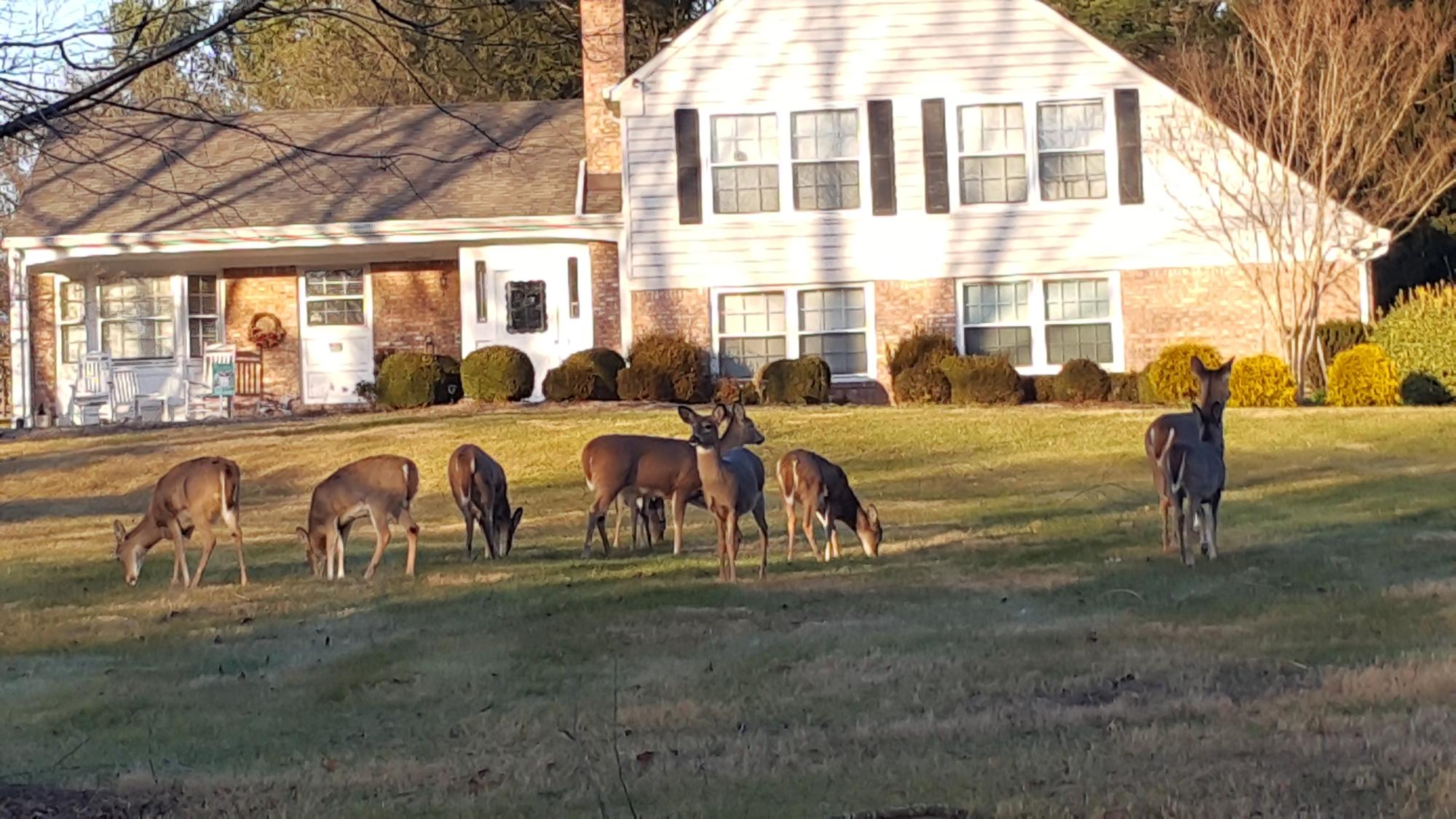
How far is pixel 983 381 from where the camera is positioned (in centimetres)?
2733

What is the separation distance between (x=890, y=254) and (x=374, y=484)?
16943mm

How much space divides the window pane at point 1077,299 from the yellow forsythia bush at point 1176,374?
6.99 feet

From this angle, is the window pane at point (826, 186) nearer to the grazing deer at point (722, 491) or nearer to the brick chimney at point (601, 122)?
the brick chimney at point (601, 122)

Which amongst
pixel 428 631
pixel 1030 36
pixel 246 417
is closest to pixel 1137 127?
pixel 1030 36

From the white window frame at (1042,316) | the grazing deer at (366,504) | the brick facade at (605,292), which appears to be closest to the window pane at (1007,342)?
the white window frame at (1042,316)

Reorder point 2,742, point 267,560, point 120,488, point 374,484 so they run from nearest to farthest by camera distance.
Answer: point 2,742 < point 374,484 < point 267,560 < point 120,488

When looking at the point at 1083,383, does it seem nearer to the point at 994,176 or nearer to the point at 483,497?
the point at 994,176

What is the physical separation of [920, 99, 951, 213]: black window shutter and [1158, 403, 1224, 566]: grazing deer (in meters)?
16.6

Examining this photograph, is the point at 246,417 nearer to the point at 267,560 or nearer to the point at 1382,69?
the point at 267,560

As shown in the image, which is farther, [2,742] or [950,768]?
[2,742]

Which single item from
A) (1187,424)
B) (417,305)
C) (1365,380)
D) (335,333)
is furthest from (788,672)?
(335,333)

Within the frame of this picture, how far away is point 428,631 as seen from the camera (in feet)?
34.8

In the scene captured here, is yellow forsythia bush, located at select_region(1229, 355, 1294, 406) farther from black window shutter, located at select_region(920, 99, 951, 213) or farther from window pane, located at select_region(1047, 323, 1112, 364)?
black window shutter, located at select_region(920, 99, 951, 213)

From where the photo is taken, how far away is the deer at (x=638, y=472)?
13.8 meters
